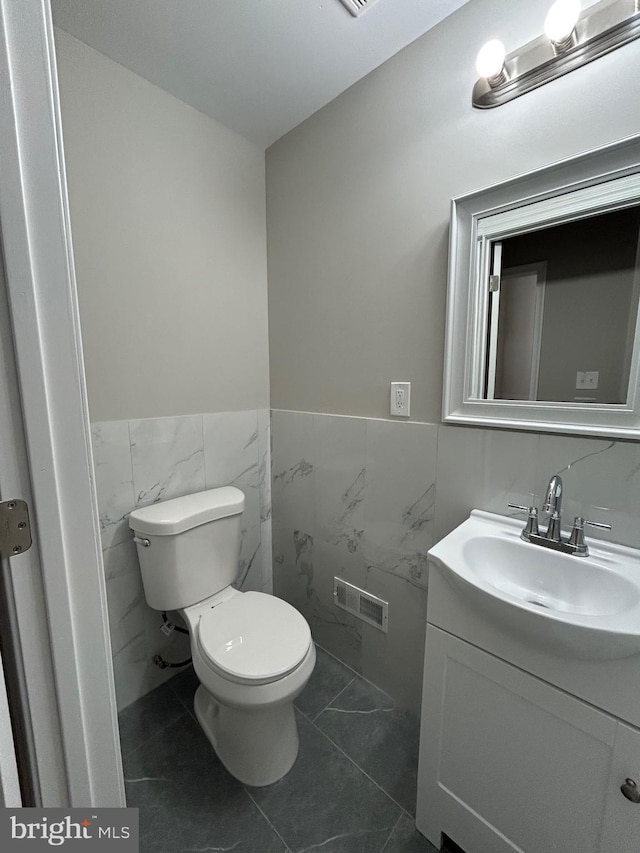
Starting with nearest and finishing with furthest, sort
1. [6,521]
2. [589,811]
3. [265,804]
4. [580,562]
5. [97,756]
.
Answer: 1. [6,521]
2. [97,756]
3. [589,811]
4. [580,562]
5. [265,804]

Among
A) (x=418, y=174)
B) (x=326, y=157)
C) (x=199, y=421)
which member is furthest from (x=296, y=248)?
(x=199, y=421)

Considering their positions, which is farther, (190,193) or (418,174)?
(190,193)

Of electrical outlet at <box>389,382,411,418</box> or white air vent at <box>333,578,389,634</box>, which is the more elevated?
electrical outlet at <box>389,382,411,418</box>

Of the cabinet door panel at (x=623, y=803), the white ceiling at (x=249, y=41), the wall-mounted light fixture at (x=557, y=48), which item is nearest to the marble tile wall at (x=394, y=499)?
the cabinet door panel at (x=623, y=803)

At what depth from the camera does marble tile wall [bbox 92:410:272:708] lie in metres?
1.30

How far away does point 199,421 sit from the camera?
1.53 metres

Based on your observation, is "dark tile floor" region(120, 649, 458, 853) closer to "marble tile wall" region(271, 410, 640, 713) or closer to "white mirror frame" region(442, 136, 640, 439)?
"marble tile wall" region(271, 410, 640, 713)

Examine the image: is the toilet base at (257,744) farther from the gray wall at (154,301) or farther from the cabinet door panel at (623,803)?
the cabinet door panel at (623,803)

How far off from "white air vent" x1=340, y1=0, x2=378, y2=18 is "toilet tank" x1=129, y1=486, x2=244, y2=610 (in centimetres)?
163

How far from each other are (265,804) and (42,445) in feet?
4.24

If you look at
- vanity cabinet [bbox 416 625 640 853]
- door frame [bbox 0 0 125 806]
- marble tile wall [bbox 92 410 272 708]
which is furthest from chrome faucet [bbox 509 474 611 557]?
marble tile wall [bbox 92 410 272 708]

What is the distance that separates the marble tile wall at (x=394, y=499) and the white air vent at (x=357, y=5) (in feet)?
4.08

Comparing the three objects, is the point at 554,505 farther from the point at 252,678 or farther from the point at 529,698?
the point at 252,678

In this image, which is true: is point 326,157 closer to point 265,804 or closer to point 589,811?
point 589,811
